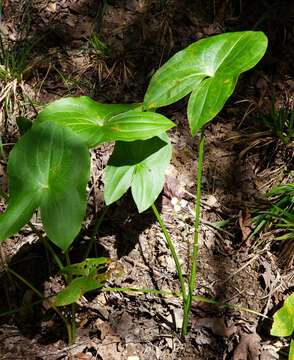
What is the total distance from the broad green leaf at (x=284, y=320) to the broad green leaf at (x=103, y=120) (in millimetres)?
897

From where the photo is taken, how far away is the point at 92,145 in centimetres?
167

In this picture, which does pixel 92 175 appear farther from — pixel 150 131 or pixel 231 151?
pixel 150 131

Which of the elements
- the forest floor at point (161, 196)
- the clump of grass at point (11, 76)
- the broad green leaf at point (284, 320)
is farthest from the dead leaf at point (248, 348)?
the clump of grass at point (11, 76)

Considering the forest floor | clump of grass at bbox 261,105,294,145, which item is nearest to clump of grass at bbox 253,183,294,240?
the forest floor

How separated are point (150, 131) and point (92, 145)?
20 cm

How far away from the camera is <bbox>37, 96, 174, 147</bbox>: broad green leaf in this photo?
1696 millimetres

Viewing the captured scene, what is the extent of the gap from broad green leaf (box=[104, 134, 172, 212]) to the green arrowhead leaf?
0.68ft

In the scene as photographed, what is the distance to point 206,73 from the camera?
1807 mm

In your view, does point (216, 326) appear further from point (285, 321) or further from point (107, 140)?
point (107, 140)

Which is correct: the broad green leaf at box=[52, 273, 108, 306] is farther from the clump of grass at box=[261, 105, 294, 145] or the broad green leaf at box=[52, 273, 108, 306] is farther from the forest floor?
the clump of grass at box=[261, 105, 294, 145]

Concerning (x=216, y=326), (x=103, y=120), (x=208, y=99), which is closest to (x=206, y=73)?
(x=208, y=99)

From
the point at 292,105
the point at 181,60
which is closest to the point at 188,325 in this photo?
the point at 181,60

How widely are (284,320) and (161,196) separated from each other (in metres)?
0.86

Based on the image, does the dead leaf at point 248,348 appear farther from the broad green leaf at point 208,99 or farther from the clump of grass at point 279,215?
the broad green leaf at point 208,99
